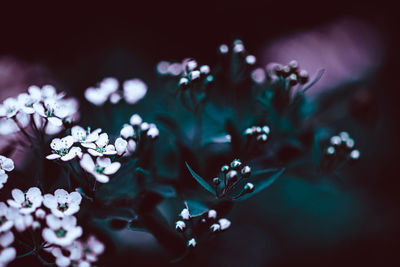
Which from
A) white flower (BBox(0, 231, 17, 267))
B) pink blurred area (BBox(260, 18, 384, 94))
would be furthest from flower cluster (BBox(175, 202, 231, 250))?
pink blurred area (BBox(260, 18, 384, 94))

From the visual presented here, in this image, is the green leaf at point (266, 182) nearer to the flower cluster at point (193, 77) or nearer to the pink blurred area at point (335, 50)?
the flower cluster at point (193, 77)

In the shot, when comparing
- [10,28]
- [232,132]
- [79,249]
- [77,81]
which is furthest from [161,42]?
[79,249]

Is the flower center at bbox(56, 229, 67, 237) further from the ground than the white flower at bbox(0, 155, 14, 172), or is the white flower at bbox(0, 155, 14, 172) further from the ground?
the white flower at bbox(0, 155, 14, 172)

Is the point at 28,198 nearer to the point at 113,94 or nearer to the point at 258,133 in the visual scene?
the point at 113,94

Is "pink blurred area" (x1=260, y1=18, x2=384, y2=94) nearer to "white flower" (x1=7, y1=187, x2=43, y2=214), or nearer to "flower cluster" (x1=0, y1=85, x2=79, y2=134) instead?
"flower cluster" (x1=0, y1=85, x2=79, y2=134)

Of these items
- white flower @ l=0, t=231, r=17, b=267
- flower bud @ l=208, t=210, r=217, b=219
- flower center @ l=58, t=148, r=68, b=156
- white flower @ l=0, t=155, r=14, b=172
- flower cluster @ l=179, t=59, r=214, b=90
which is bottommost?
flower bud @ l=208, t=210, r=217, b=219

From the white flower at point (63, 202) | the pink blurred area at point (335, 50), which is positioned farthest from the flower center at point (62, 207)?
the pink blurred area at point (335, 50)
